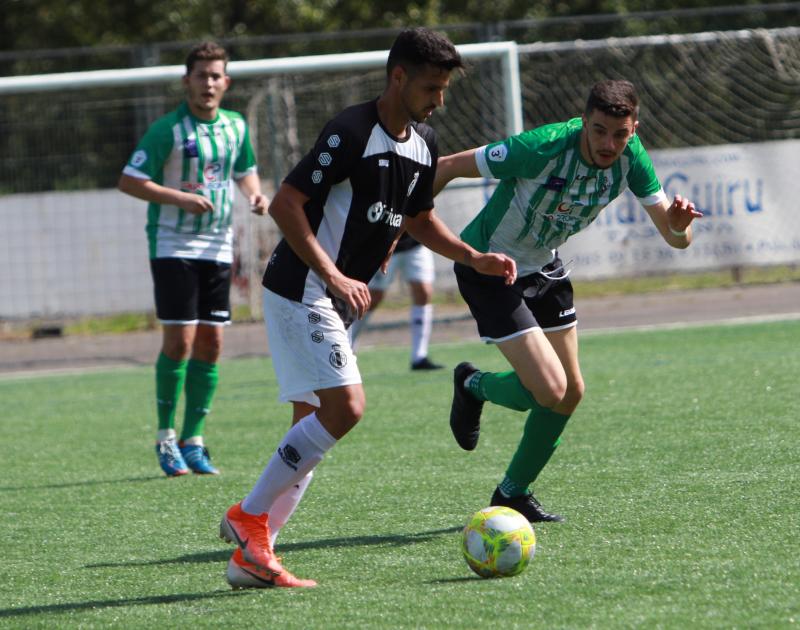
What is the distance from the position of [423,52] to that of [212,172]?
2879mm

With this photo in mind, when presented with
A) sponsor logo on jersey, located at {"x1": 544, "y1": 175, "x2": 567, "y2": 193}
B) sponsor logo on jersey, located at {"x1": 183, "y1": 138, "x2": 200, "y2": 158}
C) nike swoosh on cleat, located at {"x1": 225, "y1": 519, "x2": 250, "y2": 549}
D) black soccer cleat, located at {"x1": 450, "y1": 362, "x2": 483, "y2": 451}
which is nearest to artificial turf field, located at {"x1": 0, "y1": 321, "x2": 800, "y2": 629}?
nike swoosh on cleat, located at {"x1": 225, "y1": 519, "x2": 250, "y2": 549}

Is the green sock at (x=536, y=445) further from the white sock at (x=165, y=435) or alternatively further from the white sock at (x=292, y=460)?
the white sock at (x=165, y=435)

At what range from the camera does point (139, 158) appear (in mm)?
6500

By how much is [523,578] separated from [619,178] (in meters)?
1.70

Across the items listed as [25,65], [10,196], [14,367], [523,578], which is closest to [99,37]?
[25,65]

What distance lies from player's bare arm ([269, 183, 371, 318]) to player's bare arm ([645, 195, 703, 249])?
1.37m

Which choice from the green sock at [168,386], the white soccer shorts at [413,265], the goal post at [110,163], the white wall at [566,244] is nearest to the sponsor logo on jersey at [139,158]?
the green sock at [168,386]

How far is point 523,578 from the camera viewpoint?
4055 mm

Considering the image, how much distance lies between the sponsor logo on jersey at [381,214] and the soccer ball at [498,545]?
3.33 feet

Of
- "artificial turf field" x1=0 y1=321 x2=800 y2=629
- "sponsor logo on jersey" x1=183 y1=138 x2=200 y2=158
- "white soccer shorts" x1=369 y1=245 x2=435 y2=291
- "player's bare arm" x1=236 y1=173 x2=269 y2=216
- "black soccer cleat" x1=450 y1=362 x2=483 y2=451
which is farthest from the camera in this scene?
"white soccer shorts" x1=369 y1=245 x2=435 y2=291

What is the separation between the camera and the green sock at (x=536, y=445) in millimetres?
5004

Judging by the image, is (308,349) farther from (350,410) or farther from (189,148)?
(189,148)

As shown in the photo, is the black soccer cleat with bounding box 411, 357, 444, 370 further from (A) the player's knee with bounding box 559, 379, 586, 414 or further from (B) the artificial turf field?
(A) the player's knee with bounding box 559, 379, 586, 414

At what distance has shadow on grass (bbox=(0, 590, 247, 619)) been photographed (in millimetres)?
4004
